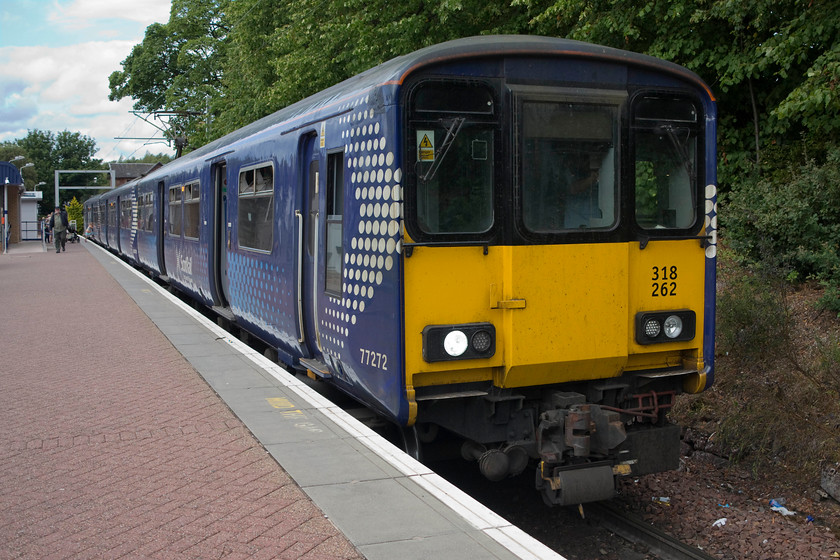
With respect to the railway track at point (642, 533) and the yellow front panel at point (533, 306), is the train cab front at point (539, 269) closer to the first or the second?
the yellow front panel at point (533, 306)

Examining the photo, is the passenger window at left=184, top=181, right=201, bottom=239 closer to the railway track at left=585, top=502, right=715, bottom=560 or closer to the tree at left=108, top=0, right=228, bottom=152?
the railway track at left=585, top=502, right=715, bottom=560

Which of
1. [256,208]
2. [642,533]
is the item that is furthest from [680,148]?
[256,208]

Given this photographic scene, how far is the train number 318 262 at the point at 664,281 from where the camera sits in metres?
5.60

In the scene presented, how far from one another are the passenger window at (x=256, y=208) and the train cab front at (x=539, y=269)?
3045 mm

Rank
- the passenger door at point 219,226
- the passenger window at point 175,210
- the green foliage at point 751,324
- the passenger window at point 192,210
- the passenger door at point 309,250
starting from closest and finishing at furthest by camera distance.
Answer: the passenger door at point 309,250 → the green foliage at point 751,324 → the passenger door at point 219,226 → the passenger window at point 192,210 → the passenger window at point 175,210

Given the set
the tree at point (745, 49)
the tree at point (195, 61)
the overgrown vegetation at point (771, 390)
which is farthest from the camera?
the tree at point (195, 61)

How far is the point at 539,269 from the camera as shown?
5.14 meters

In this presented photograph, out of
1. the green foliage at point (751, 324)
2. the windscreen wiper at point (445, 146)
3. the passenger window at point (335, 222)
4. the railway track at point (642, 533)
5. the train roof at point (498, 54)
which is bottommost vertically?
the railway track at point (642, 533)

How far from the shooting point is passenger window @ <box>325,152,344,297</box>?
19.4ft

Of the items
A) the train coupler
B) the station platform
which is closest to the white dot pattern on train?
the station platform

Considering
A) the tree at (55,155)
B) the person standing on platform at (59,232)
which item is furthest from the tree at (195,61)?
the tree at (55,155)

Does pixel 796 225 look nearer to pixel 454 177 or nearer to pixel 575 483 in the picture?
pixel 575 483

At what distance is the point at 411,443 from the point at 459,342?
100cm

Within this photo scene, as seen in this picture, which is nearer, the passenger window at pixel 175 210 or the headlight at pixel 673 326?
the headlight at pixel 673 326
